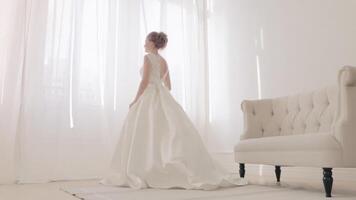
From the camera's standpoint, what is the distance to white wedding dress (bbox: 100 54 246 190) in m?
2.63

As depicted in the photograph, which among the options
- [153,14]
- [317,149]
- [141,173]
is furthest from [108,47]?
[317,149]

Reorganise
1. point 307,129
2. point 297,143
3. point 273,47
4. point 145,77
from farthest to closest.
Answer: point 273,47 → point 145,77 → point 307,129 → point 297,143

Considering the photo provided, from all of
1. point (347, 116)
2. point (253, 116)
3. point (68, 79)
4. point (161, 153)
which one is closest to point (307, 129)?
Answer: point (253, 116)

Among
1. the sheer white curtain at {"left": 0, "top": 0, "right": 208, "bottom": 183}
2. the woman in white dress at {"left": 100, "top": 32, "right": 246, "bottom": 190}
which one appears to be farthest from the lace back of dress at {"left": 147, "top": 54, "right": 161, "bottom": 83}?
the sheer white curtain at {"left": 0, "top": 0, "right": 208, "bottom": 183}

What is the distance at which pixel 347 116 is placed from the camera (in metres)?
2.24

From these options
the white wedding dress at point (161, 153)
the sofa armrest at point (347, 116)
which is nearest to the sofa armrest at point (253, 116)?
the white wedding dress at point (161, 153)

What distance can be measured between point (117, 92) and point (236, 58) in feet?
5.37

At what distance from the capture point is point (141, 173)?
8.93 feet

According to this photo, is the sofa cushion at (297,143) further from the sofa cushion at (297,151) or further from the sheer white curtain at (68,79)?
the sheer white curtain at (68,79)

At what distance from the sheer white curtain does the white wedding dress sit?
3.39ft

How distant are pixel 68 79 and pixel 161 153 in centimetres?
165

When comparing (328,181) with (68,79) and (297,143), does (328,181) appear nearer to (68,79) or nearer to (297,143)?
(297,143)

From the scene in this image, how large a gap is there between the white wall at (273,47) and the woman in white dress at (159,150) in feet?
4.93

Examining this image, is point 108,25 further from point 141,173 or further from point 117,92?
point 141,173
